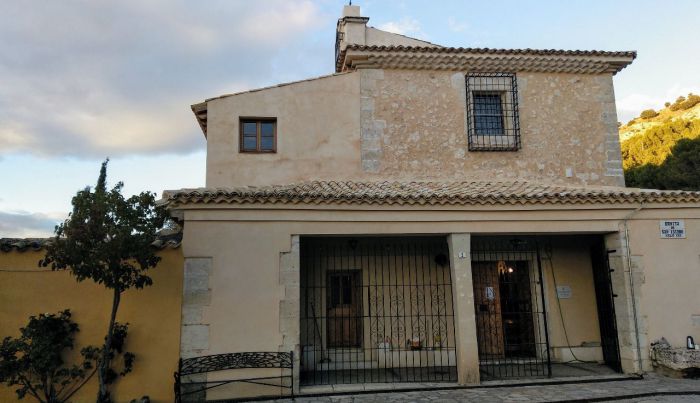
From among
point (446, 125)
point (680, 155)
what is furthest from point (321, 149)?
point (680, 155)

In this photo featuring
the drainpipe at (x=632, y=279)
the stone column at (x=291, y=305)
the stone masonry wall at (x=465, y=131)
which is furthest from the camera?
the stone masonry wall at (x=465, y=131)

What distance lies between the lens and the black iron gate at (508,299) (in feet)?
32.3

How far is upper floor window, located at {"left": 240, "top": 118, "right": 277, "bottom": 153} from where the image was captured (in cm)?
1015

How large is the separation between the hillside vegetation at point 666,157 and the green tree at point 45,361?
17.9 metres

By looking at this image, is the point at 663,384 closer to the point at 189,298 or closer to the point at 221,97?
the point at 189,298

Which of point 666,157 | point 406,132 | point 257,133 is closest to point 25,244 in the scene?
point 257,133

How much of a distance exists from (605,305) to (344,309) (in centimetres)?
510

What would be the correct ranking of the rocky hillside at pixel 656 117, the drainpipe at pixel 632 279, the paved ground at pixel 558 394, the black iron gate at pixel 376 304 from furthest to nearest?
the rocky hillside at pixel 656 117 → the black iron gate at pixel 376 304 → the drainpipe at pixel 632 279 → the paved ground at pixel 558 394

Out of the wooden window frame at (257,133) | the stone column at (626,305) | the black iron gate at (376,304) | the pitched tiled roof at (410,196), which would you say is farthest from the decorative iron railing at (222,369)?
the stone column at (626,305)

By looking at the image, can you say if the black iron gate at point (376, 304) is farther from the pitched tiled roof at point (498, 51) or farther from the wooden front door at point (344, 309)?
the pitched tiled roof at point (498, 51)

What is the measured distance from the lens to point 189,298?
7.43m

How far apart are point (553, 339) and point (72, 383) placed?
8617 mm

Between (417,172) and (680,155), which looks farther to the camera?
(680,155)

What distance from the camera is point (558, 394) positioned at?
7.13 metres
